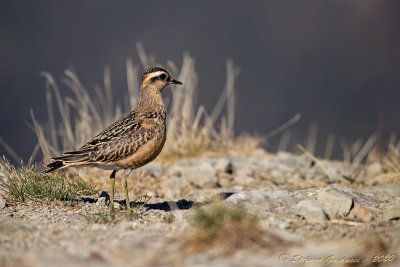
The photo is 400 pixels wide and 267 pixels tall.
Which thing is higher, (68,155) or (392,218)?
(68,155)

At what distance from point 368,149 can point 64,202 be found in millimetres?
7455

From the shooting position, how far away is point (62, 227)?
5.70 meters

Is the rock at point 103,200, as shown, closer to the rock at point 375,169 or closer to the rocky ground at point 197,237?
the rocky ground at point 197,237

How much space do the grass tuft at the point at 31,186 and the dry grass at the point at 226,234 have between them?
9.73ft

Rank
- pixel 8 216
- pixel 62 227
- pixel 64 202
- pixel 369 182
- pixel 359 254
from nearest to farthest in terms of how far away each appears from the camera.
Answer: pixel 359 254 → pixel 62 227 → pixel 8 216 → pixel 64 202 → pixel 369 182

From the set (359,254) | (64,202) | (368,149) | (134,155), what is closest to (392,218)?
(359,254)

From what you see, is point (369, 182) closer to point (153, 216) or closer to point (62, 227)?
point (153, 216)

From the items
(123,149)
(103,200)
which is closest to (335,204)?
(123,149)

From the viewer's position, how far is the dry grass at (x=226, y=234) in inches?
180

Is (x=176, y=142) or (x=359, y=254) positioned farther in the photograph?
(x=176, y=142)

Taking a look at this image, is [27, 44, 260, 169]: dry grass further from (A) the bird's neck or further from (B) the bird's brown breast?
(B) the bird's brown breast

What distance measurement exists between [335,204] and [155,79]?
366 centimetres

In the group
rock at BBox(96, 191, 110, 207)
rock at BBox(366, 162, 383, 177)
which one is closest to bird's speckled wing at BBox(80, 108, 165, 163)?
rock at BBox(96, 191, 110, 207)

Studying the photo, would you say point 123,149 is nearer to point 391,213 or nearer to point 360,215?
point 360,215
